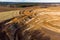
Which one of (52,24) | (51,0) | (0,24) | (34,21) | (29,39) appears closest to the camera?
(29,39)

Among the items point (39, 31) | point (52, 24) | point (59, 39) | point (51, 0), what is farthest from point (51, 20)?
point (51, 0)

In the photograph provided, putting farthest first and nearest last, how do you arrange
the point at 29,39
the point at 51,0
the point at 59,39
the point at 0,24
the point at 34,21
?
the point at 51,0, the point at 0,24, the point at 34,21, the point at 29,39, the point at 59,39

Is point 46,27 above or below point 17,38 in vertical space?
above

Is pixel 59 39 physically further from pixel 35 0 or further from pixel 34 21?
pixel 35 0

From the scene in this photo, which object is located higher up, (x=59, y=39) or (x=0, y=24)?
(x=59, y=39)

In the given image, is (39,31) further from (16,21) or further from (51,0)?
(51,0)

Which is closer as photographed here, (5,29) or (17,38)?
(17,38)

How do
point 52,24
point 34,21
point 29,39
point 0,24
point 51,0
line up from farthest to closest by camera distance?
point 51,0, point 0,24, point 34,21, point 52,24, point 29,39

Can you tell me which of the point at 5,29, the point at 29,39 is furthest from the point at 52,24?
the point at 5,29

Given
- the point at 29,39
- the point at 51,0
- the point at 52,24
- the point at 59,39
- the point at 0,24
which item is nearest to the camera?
the point at 59,39
